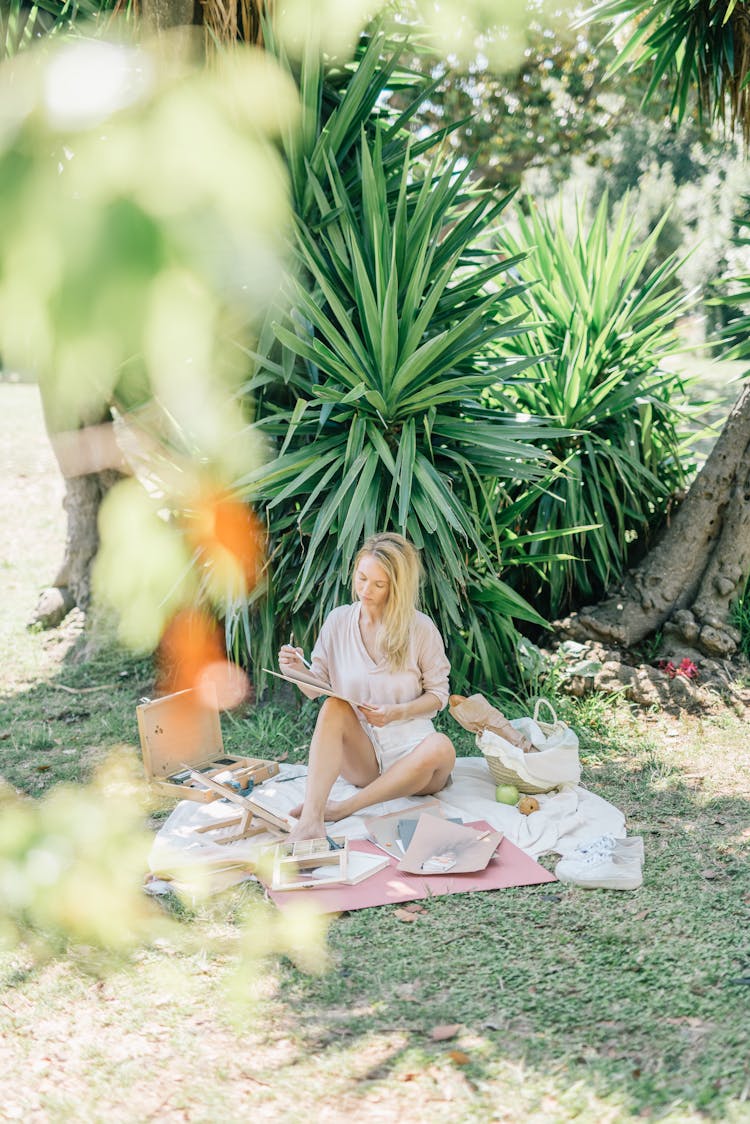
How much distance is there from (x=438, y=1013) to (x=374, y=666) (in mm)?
1673

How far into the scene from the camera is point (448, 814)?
13.5ft

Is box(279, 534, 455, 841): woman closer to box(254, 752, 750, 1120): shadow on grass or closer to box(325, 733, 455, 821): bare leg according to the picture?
box(325, 733, 455, 821): bare leg

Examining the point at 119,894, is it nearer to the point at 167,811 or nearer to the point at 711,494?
the point at 167,811

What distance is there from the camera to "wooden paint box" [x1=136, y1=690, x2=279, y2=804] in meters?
4.45

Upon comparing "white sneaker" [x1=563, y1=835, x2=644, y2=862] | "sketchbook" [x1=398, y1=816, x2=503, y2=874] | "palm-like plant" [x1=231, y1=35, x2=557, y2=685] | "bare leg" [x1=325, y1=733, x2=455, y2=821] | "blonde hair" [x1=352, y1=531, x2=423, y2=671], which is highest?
"palm-like plant" [x1=231, y1=35, x2=557, y2=685]

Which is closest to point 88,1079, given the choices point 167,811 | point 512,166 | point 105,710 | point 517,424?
point 167,811

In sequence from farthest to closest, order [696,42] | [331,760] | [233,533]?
[696,42] → [233,533] → [331,760]

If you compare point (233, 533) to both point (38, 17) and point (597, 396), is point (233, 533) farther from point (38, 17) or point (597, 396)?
point (38, 17)

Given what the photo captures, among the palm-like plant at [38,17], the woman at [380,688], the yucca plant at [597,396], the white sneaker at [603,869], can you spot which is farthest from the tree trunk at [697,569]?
the palm-like plant at [38,17]

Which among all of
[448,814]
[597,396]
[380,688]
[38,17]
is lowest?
[448,814]

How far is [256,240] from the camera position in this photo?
3.81ft

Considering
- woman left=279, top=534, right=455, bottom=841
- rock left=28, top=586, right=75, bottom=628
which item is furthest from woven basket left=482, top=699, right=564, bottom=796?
rock left=28, top=586, right=75, bottom=628

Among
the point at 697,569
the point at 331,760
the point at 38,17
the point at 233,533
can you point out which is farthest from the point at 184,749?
the point at 38,17

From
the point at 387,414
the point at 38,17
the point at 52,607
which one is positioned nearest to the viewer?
the point at 387,414
